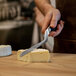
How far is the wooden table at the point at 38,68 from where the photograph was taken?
0.45 metres

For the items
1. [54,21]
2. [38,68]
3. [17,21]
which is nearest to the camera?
[38,68]

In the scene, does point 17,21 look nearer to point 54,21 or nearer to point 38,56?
point 54,21

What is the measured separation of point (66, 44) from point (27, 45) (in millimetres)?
1051

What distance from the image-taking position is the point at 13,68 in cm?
50

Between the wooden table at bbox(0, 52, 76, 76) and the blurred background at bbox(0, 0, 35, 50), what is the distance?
1.15m

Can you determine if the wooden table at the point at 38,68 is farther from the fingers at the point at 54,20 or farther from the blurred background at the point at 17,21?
the blurred background at the point at 17,21

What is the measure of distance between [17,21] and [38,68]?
4.09ft

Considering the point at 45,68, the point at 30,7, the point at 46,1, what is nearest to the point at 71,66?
the point at 45,68

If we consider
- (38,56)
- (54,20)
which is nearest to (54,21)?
(54,20)

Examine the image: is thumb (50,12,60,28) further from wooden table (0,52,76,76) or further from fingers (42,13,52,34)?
wooden table (0,52,76,76)

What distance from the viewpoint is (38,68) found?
0.49 meters

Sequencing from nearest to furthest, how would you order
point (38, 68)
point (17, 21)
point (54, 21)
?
point (38, 68)
point (54, 21)
point (17, 21)

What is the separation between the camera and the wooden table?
1.47 ft

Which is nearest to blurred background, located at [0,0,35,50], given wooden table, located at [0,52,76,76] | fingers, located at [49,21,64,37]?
fingers, located at [49,21,64,37]
